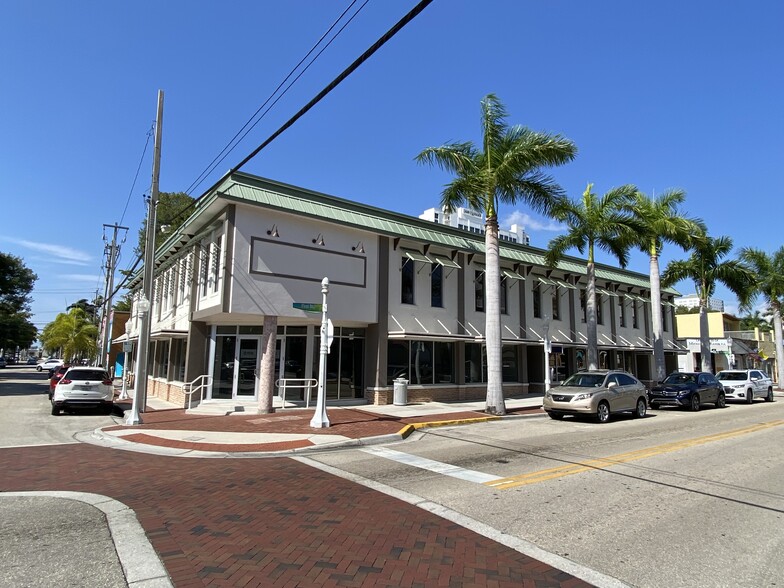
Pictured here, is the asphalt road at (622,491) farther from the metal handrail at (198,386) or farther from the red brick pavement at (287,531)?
the metal handrail at (198,386)

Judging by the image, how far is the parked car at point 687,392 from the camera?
67.6ft

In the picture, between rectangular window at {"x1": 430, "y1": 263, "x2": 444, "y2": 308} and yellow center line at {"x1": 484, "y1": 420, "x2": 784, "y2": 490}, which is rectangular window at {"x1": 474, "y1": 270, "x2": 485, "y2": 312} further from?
yellow center line at {"x1": 484, "y1": 420, "x2": 784, "y2": 490}

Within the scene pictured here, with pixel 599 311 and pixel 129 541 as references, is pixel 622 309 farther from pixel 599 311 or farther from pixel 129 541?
pixel 129 541

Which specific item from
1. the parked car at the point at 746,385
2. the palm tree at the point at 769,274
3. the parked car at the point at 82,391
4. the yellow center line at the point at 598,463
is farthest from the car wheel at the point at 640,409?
the palm tree at the point at 769,274

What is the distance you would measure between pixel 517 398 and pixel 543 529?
1895 cm

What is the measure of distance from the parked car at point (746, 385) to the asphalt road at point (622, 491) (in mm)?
14479

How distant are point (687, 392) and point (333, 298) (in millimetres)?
15416

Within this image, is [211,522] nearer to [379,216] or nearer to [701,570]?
[701,570]

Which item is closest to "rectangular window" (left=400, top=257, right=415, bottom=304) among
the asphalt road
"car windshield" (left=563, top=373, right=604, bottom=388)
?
"car windshield" (left=563, top=373, right=604, bottom=388)

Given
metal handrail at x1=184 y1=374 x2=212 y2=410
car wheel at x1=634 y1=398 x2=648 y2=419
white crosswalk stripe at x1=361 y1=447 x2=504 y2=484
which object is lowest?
white crosswalk stripe at x1=361 y1=447 x2=504 y2=484

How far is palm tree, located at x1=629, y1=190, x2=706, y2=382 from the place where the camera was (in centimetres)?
2645

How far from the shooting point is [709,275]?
1291 inches

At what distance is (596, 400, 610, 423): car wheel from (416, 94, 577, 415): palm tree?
3.14 metres

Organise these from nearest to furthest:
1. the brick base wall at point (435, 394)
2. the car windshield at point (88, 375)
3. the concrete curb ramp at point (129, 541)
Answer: the concrete curb ramp at point (129, 541) < the car windshield at point (88, 375) < the brick base wall at point (435, 394)
